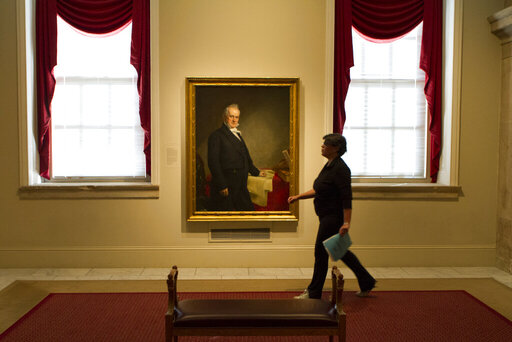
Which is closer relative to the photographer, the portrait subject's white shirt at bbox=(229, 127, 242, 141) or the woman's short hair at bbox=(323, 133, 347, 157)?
the woman's short hair at bbox=(323, 133, 347, 157)

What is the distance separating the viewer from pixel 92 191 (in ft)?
21.4

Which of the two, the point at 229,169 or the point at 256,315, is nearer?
the point at 256,315

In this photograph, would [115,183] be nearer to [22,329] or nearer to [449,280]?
[22,329]

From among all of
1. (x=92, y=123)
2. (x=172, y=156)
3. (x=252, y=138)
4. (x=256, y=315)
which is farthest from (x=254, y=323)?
(x=92, y=123)

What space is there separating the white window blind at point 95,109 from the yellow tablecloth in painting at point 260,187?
1.50 m

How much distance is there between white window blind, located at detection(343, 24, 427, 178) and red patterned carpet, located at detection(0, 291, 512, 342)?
1.98 meters

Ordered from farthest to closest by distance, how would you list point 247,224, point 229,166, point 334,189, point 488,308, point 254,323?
point 247,224, point 229,166, point 488,308, point 334,189, point 254,323

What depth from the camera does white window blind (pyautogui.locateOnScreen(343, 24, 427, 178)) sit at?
6793 millimetres

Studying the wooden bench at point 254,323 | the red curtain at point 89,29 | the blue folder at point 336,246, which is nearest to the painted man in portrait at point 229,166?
the red curtain at point 89,29

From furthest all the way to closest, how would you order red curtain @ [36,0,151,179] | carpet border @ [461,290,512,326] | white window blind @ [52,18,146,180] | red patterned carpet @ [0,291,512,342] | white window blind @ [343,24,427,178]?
white window blind @ [343,24,427,178] < white window blind @ [52,18,146,180] < red curtain @ [36,0,151,179] < carpet border @ [461,290,512,326] < red patterned carpet @ [0,291,512,342]

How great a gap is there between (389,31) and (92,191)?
4.39 metres

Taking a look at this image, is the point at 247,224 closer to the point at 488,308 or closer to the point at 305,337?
the point at 305,337

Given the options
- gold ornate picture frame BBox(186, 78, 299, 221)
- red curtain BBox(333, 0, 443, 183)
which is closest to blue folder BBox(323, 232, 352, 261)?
gold ornate picture frame BBox(186, 78, 299, 221)

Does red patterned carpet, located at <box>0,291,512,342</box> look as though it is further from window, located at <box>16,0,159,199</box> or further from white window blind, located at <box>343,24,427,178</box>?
white window blind, located at <box>343,24,427,178</box>
